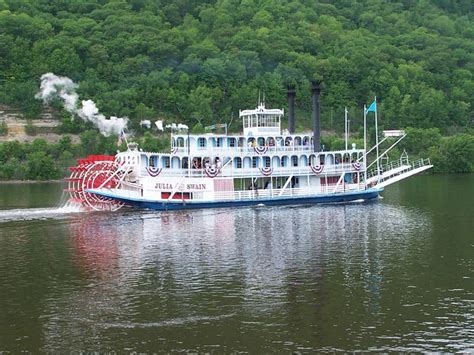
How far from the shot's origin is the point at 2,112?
11694cm

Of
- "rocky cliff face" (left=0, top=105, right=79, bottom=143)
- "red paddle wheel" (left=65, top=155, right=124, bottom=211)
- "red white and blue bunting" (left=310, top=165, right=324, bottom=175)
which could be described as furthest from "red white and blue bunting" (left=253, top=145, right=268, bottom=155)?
"rocky cliff face" (left=0, top=105, right=79, bottom=143)

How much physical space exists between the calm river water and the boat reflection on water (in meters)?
0.08

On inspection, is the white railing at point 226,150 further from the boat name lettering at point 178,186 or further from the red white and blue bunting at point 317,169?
the boat name lettering at point 178,186

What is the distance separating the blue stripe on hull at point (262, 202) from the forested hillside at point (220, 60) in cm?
5566

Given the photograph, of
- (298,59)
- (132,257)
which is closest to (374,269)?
(132,257)

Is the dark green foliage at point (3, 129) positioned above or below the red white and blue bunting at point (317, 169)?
above

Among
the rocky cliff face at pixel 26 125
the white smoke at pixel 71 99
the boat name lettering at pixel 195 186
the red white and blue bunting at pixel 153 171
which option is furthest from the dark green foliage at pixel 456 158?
the red white and blue bunting at pixel 153 171

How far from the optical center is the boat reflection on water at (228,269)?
29.6 meters

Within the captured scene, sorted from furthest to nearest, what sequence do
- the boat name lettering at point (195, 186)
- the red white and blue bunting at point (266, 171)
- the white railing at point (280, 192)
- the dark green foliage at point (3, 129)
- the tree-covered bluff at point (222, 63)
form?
the tree-covered bluff at point (222, 63)
the dark green foliage at point (3, 129)
the red white and blue bunting at point (266, 171)
the white railing at point (280, 192)
the boat name lettering at point (195, 186)

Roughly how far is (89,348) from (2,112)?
9672 cm

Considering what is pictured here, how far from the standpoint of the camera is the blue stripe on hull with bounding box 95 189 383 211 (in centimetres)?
6156

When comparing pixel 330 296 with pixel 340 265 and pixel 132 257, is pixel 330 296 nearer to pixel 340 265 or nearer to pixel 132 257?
pixel 340 265

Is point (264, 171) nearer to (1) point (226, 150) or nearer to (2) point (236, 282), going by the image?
(1) point (226, 150)

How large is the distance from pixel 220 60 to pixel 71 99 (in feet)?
108
